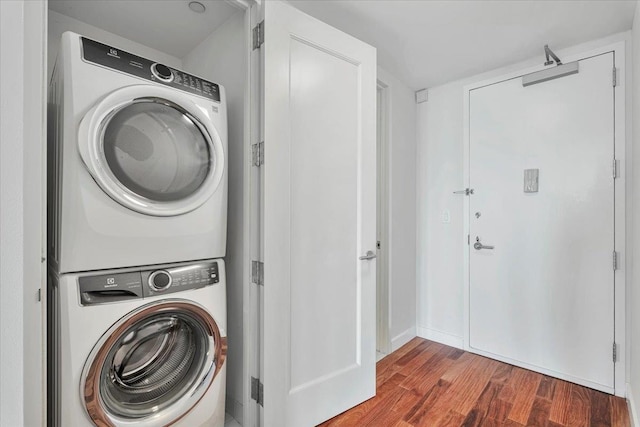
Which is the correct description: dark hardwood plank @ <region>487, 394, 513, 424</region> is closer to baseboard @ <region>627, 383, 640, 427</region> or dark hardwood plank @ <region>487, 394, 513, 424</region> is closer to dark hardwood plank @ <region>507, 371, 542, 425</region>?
dark hardwood plank @ <region>507, 371, 542, 425</region>

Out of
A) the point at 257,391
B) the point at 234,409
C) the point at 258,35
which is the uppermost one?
the point at 258,35

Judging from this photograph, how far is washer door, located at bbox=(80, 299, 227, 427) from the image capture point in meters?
1.11

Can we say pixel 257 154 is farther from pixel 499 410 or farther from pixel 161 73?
pixel 499 410

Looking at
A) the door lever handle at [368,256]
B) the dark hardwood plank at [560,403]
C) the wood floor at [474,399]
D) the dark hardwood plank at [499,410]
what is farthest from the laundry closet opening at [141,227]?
the dark hardwood plank at [560,403]

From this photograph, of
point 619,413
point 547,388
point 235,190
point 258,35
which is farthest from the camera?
point 547,388

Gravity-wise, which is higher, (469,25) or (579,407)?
(469,25)

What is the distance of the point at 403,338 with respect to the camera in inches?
106

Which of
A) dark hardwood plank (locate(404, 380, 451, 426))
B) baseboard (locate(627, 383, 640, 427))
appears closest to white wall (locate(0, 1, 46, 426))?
dark hardwood plank (locate(404, 380, 451, 426))

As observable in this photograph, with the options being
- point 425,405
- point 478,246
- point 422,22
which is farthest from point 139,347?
point 478,246

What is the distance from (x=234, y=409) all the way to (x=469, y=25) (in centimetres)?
263

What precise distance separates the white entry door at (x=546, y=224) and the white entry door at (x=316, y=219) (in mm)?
1160

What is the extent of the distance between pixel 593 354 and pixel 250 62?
274 cm

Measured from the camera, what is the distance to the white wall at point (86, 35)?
1.58 meters

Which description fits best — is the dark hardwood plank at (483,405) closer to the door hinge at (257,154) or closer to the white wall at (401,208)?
the white wall at (401,208)
